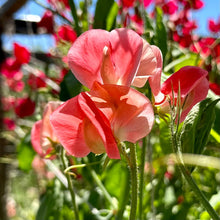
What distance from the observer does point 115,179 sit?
0.80 m

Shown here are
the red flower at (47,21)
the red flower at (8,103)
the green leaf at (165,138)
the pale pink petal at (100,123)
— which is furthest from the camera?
the red flower at (8,103)

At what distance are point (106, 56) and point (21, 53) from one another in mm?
1062

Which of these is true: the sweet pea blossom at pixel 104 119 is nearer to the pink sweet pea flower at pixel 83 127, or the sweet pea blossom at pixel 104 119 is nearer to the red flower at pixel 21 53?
the pink sweet pea flower at pixel 83 127

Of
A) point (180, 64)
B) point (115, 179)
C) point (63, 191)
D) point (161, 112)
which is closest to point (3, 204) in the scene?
point (63, 191)

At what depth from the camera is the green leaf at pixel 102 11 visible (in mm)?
571

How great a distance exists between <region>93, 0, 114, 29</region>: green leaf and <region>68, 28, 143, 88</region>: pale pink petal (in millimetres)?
232

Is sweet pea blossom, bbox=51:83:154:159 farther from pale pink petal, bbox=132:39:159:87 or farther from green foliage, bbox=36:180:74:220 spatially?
green foliage, bbox=36:180:74:220

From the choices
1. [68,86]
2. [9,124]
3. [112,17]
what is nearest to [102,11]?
[112,17]

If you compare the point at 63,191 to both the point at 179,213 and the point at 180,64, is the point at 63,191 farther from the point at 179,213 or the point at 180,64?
the point at 180,64

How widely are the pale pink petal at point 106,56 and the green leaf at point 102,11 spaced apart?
0.23 m

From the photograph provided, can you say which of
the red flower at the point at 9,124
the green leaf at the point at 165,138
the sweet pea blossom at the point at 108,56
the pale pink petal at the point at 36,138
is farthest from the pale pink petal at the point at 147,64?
the red flower at the point at 9,124

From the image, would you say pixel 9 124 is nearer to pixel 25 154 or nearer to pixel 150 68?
pixel 25 154

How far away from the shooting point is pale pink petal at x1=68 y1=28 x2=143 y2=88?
0.34 metres

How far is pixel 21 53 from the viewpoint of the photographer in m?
1.35
